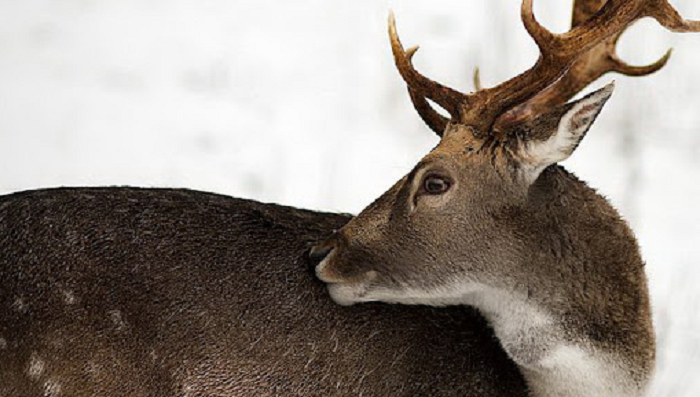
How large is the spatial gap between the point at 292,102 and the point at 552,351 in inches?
158

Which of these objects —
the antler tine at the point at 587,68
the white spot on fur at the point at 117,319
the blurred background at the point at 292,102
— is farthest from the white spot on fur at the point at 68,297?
the blurred background at the point at 292,102

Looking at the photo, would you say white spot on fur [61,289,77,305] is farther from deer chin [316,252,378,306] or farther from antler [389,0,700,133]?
antler [389,0,700,133]

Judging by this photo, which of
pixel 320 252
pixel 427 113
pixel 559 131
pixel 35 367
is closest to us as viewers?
pixel 559 131

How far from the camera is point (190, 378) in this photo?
16.9 ft

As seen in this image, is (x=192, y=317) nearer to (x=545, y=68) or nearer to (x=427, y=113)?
(x=427, y=113)

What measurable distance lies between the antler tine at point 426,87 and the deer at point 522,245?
1.1 inches

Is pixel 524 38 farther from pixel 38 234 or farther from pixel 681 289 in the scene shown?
pixel 38 234

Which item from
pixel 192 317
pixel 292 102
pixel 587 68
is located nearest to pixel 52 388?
pixel 192 317

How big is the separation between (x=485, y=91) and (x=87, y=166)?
3.34 metres

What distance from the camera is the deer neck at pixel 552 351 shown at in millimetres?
5055

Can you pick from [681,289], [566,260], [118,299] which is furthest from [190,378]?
[681,289]

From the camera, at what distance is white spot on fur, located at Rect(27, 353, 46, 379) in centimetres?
498

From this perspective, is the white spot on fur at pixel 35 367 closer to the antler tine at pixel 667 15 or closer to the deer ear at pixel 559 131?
the deer ear at pixel 559 131

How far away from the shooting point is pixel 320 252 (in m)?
5.23
